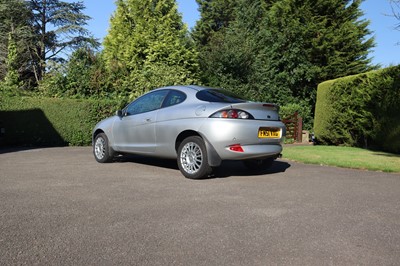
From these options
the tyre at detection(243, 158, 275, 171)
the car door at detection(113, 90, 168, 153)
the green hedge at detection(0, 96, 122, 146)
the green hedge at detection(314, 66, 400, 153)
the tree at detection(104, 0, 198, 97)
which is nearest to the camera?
the car door at detection(113, 90, 168, 153)

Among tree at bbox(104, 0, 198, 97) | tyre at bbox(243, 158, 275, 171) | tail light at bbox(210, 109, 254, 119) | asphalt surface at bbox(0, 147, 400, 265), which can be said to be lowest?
asphalt surface at bbox(0, 147, 400, 265)

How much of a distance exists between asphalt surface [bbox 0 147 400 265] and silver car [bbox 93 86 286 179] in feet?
1.46

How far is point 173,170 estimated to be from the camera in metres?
7.30

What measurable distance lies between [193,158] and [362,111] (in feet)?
29.7

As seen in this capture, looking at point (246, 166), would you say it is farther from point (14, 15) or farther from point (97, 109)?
point (14, 15)

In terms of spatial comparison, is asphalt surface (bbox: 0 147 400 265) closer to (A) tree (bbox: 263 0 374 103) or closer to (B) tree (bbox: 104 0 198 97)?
(B) tree (bbox: 104 0 198 97)

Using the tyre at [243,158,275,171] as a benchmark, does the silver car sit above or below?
above

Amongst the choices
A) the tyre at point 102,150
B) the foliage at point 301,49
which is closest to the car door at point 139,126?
the tyre at point 102,150

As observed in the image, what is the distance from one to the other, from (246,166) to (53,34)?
104 feet

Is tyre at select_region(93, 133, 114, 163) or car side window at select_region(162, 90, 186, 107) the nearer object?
car side window at select_region(162, 90, 186, 107)

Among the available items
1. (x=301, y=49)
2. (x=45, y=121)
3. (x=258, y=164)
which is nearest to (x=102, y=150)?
(x=258, y=164)

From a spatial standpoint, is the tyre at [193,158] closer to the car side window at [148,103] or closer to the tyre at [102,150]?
the car side window at [148,103]

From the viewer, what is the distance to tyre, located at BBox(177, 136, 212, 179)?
617cm

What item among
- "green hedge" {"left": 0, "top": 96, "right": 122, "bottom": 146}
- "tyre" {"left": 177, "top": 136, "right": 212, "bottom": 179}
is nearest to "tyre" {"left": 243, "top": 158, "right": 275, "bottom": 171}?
"tyre" {"left": 177, "top": 136, "right": 212, "bottom": 179}
